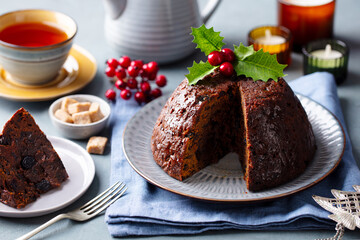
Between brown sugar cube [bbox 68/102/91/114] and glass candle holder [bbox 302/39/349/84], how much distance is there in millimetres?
1328

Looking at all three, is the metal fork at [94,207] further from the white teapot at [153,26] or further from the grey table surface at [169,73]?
the white teapot at [153,26]

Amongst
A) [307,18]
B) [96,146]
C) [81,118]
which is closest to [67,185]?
[96,146]

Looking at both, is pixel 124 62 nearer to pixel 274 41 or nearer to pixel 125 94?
pixel 125 94

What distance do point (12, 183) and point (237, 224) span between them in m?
0.94

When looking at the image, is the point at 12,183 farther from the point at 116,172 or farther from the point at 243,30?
the point at 243,30

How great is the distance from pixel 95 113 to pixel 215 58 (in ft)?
2.56

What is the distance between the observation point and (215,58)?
84.6 inches

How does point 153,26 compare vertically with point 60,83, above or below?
above

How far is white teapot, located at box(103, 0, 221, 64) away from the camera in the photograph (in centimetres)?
301

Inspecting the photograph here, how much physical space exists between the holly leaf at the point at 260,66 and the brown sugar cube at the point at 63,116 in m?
0.94

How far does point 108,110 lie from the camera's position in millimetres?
2686

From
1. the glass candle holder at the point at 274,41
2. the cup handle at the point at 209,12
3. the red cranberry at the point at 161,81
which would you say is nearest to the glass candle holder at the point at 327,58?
the glass candle holder at the point at 274,41

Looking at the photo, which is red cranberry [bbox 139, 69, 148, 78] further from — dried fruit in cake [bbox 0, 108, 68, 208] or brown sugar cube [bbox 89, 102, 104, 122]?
dried fruit in cake [bbox 0, 108, 68, 208]

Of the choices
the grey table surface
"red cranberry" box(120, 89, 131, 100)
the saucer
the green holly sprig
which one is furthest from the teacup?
the green holly sprig
